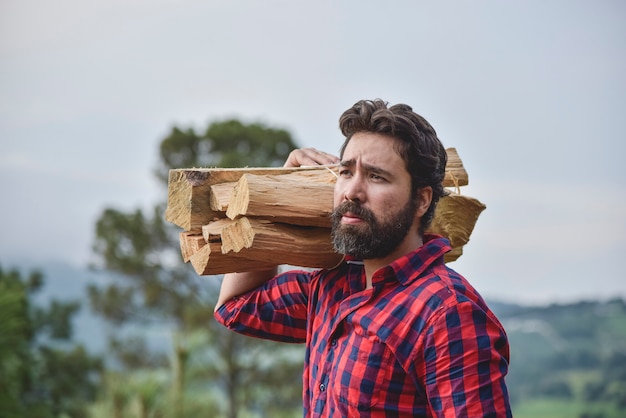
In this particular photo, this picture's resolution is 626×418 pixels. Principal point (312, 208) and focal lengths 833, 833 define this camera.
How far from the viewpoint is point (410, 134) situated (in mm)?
2699

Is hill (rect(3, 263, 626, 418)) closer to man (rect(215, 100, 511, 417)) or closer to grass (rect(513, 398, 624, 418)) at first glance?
grass (rect(513, 398, 624, 418))

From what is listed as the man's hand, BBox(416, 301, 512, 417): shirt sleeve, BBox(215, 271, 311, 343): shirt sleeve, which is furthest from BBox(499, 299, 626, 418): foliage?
BBox(416, 301, 512, 417): shirt sleeve

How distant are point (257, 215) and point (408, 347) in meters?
0.69

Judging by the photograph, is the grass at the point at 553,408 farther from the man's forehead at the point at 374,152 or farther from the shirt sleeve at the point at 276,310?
the man's forehead at the point at 374,152

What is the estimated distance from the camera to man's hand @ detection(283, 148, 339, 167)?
3.16 metres

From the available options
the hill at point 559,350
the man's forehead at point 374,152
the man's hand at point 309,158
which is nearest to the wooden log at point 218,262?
the man's hand at point 309,158

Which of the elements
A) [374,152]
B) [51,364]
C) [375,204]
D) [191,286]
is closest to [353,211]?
[375,204]

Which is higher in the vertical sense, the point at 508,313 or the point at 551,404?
the point at 508,313

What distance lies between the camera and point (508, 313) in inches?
797

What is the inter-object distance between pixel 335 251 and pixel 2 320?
480 centimetres

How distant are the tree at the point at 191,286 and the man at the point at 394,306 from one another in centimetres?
1520

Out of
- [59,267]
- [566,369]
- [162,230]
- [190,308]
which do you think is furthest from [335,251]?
[59,267]

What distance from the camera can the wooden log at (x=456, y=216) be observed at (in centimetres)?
316

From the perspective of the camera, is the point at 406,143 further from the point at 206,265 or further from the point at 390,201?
the point at 206,265
